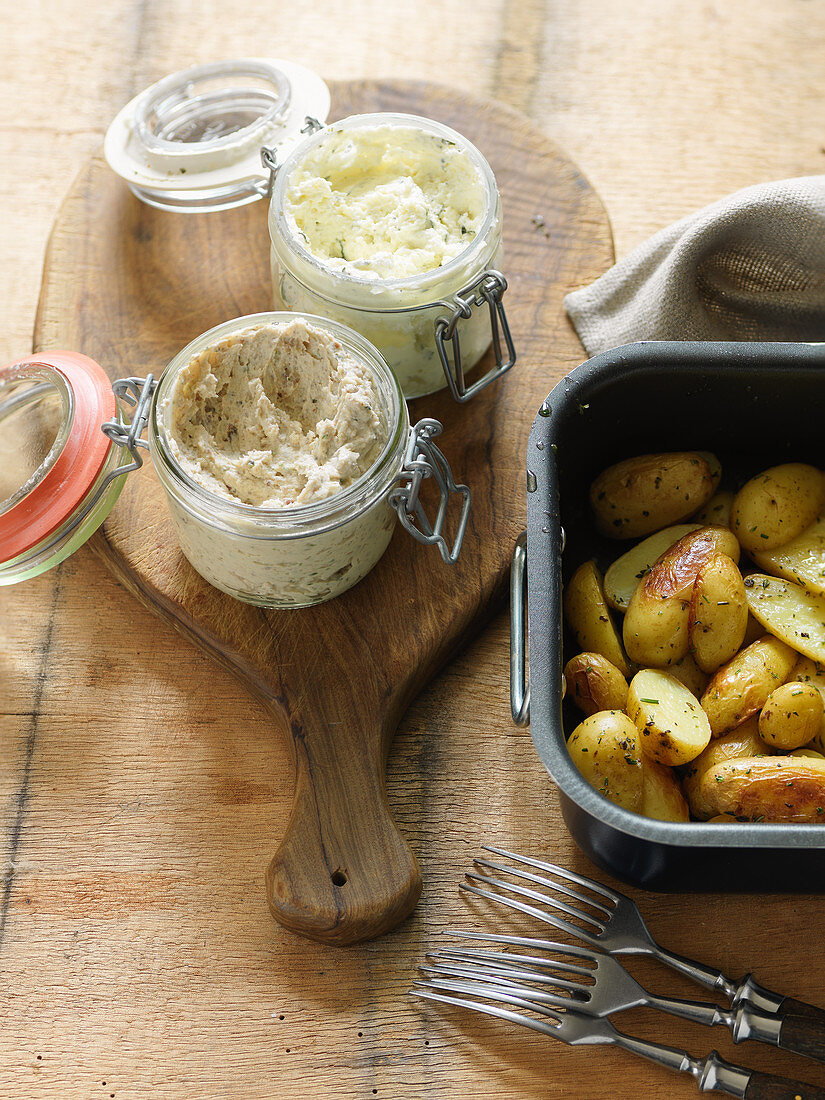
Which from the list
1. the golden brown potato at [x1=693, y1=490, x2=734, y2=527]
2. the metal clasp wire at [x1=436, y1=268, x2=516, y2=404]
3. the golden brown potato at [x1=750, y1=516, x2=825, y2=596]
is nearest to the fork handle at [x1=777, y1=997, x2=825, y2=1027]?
the golden brown potato at [x1=750, y1=516, x2=825, y2=596]

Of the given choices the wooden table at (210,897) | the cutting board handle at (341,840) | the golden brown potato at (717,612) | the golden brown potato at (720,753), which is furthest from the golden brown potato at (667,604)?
the cutting board handle at (341,840)

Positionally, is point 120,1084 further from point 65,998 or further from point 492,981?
point 492,981

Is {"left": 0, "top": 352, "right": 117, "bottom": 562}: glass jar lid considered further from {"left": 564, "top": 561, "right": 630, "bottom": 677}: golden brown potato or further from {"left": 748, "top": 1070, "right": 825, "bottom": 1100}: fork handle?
{"left": 748, "top": 1070, "right": 825, "bottom": 1100}: fork handle

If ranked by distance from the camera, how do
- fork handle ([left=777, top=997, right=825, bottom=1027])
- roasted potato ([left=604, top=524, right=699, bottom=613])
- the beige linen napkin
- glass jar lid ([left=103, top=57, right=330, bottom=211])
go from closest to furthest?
1. fork handle ([left=777, top=997, right=825, bottom=1027])
2. roasted potato ([left=604, top=524, right=699, bottom=613])
3. the beige linen napkin
4. glass jar lid ([left=103, top=57, right=330, bottom=211])

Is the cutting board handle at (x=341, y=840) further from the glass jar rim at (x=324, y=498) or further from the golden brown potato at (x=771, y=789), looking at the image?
the golden brown potato at (x=771, y=789)

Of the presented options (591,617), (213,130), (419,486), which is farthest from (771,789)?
(213,130)

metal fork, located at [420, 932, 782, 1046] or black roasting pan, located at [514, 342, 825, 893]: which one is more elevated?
black roasting pan, located at [514, 342, 825, 893]

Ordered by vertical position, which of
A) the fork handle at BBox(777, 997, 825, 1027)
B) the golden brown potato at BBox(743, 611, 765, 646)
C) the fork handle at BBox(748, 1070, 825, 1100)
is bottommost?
the fork handle at BBox(748, 1070, 825, 1100)
